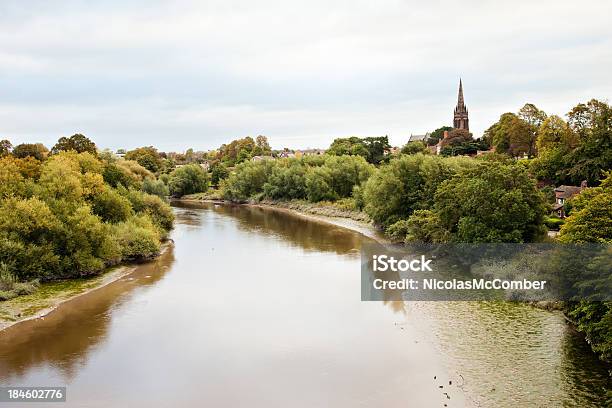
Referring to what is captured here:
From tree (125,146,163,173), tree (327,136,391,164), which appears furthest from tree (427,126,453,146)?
tree (125,146,163,173)

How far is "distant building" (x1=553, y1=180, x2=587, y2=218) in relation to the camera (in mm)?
38750

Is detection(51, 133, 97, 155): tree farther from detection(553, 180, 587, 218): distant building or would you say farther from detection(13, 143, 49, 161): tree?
detection(553, 180, 587, 218): distant building

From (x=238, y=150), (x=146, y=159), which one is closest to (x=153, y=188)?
(x=146, y=159)

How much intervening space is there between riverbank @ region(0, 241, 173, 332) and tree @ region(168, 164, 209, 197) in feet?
184

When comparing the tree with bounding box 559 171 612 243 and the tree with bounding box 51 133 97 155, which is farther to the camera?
the tree with bounding box 51 133 97 155

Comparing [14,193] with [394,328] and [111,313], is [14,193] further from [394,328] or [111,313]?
[394,328]

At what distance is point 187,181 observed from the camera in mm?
88062

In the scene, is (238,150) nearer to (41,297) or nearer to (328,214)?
(328,214)

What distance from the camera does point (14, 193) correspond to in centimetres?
3012

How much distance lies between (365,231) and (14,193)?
88.8ft

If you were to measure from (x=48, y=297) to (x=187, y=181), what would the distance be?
63.0 m

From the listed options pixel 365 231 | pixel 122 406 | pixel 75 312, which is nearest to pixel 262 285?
pixel 75 312
